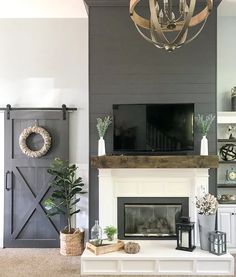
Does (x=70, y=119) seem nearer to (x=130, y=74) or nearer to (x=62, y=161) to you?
(x=62, y=161)

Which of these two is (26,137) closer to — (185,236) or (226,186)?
(185,236)

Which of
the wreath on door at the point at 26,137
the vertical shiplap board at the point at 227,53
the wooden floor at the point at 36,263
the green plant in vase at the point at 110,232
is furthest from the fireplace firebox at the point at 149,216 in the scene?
the vertical shiplap board at the point at 227,53

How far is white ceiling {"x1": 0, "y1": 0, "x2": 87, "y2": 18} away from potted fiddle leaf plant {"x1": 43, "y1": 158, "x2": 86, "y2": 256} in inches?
87.5

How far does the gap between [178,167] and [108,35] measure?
2.08 m

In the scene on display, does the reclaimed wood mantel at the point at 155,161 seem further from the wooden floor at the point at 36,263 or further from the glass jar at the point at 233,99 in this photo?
the wooden floor at the point at 36,263

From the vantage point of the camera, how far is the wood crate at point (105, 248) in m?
3.69

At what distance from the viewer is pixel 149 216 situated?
170 inches

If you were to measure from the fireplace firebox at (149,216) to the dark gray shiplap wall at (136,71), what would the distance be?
0.44 metres

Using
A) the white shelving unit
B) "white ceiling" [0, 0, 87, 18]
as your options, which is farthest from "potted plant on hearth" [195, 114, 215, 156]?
"white ceiling" [0, 0, 87, 18]

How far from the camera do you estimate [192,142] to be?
411 cm

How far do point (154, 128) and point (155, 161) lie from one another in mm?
450

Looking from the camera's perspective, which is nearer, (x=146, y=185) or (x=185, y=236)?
(x=185, y=236)

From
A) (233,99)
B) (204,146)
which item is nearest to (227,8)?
(233,99)

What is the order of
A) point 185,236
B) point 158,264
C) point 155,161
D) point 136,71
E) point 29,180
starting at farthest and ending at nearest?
point 29,180 < point 136,71 < point 155,161 < point 185,236 < point 158,264
